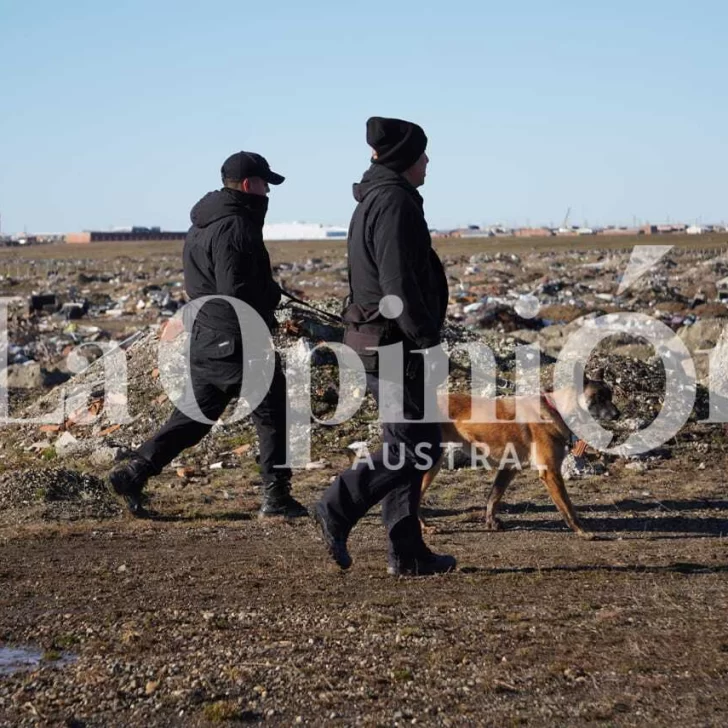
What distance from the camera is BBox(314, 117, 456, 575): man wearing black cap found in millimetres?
4980

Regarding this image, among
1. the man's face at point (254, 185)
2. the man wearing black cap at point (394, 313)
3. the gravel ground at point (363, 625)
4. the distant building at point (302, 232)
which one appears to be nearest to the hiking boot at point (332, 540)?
the man wearing black cap at point (394, 313)

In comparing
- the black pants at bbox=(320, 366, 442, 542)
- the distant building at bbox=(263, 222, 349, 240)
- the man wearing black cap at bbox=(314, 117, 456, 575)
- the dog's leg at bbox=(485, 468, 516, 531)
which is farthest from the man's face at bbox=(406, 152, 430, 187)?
the distant building at bbox=(263, 222, 349, 240)

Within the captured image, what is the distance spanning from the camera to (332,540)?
5348 millimetres

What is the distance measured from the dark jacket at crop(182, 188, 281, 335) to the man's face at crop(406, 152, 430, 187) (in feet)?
5.19

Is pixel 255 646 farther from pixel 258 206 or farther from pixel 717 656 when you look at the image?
pixel 258 206

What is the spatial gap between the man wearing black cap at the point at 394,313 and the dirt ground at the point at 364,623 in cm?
32

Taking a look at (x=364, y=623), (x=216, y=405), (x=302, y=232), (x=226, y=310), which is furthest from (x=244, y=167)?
(x=302, y=232)

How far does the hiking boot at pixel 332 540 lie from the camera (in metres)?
5.34

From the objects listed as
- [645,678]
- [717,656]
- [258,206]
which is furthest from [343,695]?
[258,206]

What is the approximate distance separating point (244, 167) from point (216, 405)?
1.46 metres

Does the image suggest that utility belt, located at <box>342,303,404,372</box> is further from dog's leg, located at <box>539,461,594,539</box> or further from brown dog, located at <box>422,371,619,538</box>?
dog's leg, located at <box>539,461,594,539</box>

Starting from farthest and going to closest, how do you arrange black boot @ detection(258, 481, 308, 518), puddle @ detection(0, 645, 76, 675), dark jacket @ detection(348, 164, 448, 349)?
1. black boot @ detection(258, 481, 308, 518)
2. dark jacket @ detection(348, 164, 448, 349)
3. puddle @ detection(0, 645, 76, 675)

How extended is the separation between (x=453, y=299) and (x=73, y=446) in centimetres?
1636

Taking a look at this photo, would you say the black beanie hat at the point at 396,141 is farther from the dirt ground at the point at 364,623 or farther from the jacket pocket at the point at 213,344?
the dirt ground at the point at 364,623
